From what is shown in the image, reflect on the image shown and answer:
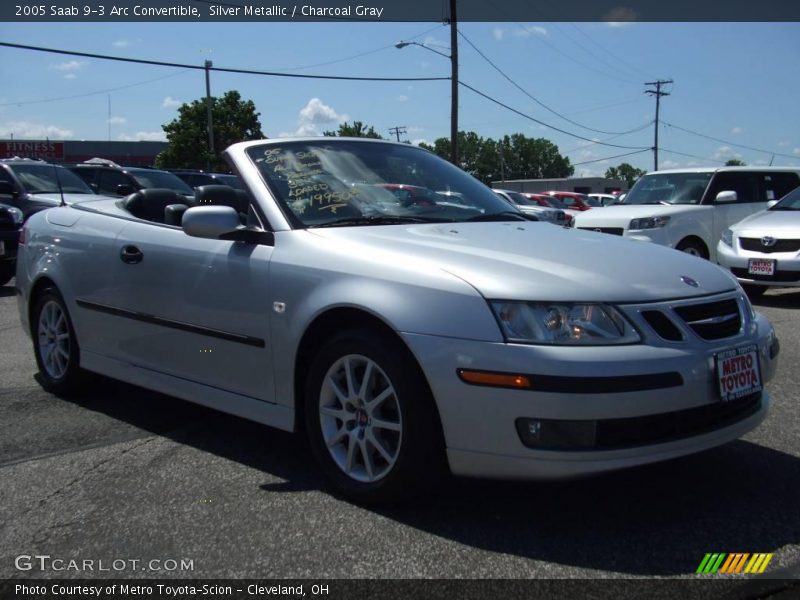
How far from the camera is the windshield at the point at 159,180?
1517 centimetres

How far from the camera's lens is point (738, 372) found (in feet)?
10.3

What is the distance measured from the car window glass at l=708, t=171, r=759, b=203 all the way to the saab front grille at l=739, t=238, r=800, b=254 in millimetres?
1901

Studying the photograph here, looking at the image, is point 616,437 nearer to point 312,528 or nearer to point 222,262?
point 312,528

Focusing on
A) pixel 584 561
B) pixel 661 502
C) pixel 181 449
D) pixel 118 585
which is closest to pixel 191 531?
pixel 118 585

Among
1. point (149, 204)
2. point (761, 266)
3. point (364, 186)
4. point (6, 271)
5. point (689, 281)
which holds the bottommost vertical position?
point (6, 271)

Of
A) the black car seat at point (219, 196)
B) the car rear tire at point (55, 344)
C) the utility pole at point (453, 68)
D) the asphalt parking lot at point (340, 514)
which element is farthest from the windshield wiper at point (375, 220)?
the utility pole at point (453, 68)

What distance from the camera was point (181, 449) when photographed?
4.08 m

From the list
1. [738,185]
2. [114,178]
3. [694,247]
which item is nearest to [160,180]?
[114,178]

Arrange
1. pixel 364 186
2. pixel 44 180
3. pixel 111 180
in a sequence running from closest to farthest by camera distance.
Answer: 1. pixel 364 186
2. pixel 44 180
3. pixel 111 180

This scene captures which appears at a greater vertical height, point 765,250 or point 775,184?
point 775,184

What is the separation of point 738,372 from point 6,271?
33.1 ft

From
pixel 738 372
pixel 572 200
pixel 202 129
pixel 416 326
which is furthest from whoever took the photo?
pixel 202 129

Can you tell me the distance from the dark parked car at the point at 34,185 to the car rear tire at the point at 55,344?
23.3 ft

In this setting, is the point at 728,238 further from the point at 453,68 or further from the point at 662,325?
the point at 453,68
